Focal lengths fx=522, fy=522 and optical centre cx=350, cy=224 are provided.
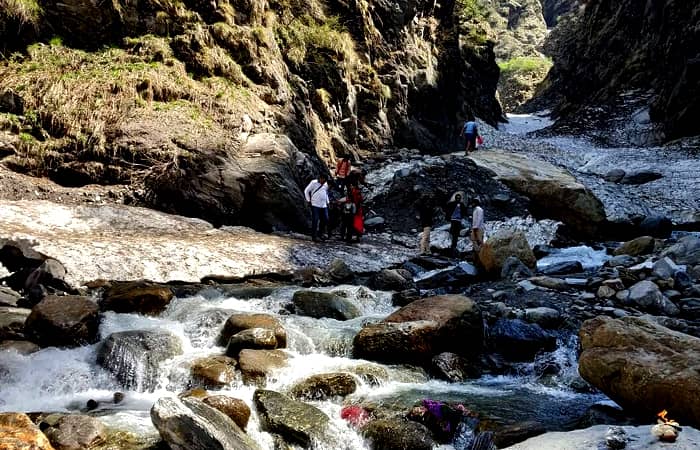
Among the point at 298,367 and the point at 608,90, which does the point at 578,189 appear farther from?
the point at 608,90

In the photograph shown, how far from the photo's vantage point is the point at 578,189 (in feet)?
63.2

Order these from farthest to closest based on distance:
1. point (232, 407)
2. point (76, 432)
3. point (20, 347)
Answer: point (20, 347) < point (232, 407) < point (76, 432)

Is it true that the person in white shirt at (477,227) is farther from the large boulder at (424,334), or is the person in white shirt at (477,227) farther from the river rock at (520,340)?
the large boulder at (424,334)

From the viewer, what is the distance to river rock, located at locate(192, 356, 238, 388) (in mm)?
6598

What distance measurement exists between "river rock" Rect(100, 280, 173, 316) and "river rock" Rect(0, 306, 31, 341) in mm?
1258

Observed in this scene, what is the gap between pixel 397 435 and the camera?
5.56 meters

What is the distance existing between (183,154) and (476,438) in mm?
11750

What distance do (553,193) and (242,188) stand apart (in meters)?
11.6

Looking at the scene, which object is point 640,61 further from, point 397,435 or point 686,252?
point 397,435

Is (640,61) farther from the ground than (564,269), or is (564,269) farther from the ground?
(640,61)

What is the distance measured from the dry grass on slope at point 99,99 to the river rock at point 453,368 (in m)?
10.1

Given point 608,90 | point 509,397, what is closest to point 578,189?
point 509,397

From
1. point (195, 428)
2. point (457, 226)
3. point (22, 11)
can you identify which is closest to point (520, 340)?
point (195, 428)

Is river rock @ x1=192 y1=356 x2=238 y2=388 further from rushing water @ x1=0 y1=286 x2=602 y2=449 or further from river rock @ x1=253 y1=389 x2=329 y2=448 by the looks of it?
river rock @ x1=253 y1=389 x2=329 y2=448
